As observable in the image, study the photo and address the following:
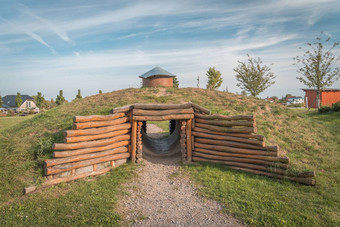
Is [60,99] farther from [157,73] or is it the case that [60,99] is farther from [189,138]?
[189,138]

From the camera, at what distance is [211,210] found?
649 cm

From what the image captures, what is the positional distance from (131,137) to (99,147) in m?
1.38

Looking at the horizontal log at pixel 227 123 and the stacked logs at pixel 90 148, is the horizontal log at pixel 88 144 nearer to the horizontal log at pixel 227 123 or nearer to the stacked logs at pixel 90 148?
the stacked logs at pixel 90 148

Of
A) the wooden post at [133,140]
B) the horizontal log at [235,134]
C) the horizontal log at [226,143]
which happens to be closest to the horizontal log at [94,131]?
the wooden post at [133,140]

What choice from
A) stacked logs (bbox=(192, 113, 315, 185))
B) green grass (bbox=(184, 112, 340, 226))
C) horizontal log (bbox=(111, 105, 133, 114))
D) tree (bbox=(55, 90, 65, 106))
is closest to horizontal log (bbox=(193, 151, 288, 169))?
stacked logs (bbox=(192, 113, 315, 185))

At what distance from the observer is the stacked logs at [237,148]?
848cm

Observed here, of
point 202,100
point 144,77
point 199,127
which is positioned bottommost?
point 199,127

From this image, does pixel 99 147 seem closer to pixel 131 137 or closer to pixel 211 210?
pixel 131 137

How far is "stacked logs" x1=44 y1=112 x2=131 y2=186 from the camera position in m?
7.99

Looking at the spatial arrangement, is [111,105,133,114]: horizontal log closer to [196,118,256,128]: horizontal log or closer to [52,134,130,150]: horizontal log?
[52,134,130,150]: horizontal log

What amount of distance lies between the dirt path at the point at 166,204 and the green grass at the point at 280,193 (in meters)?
0.43

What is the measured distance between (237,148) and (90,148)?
560 centimetres

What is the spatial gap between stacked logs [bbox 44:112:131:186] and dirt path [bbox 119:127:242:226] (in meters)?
1.28

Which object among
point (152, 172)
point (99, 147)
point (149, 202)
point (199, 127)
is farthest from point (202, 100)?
point (149, 202)
